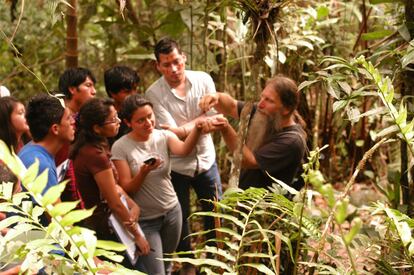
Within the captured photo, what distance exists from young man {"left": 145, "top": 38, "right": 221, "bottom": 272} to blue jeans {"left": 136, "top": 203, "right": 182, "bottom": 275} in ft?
1.25

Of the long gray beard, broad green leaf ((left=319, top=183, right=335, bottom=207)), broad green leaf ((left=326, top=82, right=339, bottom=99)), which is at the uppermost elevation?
broad green leaf ((left=326, top=82, right=339, bottom=99))

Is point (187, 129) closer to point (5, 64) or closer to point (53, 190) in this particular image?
point (53, 190)

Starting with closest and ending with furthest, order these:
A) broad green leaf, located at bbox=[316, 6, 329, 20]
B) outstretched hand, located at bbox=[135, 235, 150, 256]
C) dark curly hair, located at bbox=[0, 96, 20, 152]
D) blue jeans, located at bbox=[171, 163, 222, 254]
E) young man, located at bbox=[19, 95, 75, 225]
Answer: young man, located at bbox=[19, 95, 75, 225]
outstretched hand, located at bbox=[135, 235, 150, 256]
dark curly hair, located at bbox=[0, 96, 20, 152]
blue jeans, located at bbox=[171, 163, 222, 254]
broad green leaf, located at bbox=[316, 6, 329, 20]

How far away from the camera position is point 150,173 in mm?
3418

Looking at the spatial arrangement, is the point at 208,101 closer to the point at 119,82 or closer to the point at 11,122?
the point at 119,82

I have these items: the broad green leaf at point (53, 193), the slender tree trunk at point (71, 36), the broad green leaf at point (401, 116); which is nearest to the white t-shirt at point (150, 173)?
the slender tree trunk at point (71, 36)

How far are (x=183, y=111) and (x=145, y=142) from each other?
58 centimetres

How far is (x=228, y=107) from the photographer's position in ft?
12.4

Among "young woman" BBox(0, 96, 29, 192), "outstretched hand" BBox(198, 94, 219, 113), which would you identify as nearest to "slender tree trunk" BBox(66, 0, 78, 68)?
"young woman" BBox(0, 96, 29, 192)

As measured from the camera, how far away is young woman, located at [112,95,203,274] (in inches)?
131

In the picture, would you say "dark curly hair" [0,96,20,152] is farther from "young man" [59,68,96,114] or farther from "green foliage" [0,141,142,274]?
"green foliage" [0,141,142,274]

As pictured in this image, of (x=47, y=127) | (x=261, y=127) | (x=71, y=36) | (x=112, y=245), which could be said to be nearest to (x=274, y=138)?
(x=261, y=127)

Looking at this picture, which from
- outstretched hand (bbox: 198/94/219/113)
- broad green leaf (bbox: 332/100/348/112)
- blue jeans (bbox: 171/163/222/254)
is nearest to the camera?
broad green leaf (bbox: 332/100/348/112)

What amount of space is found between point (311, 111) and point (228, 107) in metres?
2.24
